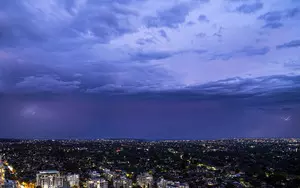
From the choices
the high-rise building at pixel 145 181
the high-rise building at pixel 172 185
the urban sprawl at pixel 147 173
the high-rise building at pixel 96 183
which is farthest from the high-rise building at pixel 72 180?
the high-rise building at pixel 172 185

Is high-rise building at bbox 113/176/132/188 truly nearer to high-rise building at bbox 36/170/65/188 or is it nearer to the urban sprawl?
the urban sprawl

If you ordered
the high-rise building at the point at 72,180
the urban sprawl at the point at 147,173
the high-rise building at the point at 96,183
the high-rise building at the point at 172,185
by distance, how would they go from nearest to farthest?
the high-rise building at the point at 172,185
the high-rise building at the point at 96,183
the urban sprawl at the point at 147,173
the high-rise building at the point at 72,180

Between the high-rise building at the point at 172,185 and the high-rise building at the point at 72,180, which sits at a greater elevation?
the high-rise building at the point at 72,180

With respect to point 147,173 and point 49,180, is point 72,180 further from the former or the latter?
point 147,173

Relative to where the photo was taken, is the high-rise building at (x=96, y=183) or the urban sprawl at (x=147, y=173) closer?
the high-rise building at (x=96, y=183)

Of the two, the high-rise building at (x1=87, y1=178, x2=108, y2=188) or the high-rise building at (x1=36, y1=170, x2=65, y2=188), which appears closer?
the high-rise building at (x1=87, y1=178, x2=108, y2=188)

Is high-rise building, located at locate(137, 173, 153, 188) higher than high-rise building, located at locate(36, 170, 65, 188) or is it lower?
lower

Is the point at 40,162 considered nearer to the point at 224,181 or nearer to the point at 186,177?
the point at 186,177

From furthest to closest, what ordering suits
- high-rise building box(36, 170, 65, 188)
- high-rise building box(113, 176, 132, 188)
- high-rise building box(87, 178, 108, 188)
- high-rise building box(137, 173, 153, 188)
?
high-rise building box(137, 173, 153, 188)
high-rise building box(36, 170, 65, 188)
high-rise building box(113, 176, 132, 188)
high-rise building box(87, 178, 108, 188)

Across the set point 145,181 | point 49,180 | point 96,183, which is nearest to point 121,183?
point 145,181

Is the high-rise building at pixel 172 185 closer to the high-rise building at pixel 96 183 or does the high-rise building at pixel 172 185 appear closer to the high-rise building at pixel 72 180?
the high-rise building at pixel 96 183

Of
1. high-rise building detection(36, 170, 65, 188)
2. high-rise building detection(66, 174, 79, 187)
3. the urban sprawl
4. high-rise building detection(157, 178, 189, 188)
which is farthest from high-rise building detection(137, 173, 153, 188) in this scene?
high-rise building detection(36, 170, 65, 188)

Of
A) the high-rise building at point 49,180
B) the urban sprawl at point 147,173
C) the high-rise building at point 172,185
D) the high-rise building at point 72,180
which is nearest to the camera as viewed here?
the high-rise building at point 172,185
